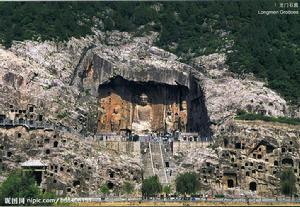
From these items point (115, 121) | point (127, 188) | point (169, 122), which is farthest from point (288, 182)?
point (115, 121)

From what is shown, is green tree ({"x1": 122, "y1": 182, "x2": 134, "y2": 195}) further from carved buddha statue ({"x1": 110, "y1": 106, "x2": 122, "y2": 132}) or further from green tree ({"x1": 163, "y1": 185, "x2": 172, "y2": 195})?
carved buddha statue ({"x1": 110, "y1": 106, "x2": 122, "y2": 132})

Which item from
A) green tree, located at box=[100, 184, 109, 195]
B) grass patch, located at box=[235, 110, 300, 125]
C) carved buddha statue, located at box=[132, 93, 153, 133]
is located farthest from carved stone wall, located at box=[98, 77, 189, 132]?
green tree, located at box=[100, 184, 109, 195]

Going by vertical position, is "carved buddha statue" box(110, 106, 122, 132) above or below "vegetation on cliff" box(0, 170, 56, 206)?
above

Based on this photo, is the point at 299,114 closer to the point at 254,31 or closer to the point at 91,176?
the point at 254,31

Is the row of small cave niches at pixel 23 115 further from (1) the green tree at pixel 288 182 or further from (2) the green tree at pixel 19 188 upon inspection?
(1) the green tree at pixel 288 182

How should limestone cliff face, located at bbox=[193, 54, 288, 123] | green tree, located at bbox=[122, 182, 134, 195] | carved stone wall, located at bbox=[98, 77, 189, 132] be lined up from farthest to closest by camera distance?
carved stone wall, located at bbox=[98, 77, 189, 132]
limestone cliff face, located at bbox=[193, 54, 288, 123]
green tree, located at bbox=[122, 182, 134, 195]

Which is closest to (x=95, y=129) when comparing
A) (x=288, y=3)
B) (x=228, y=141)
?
(x=228, y=141)

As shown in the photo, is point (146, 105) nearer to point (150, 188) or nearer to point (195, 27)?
point (195, 27)
